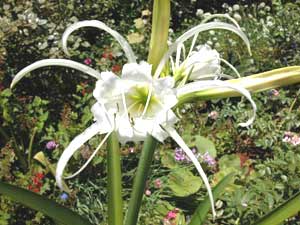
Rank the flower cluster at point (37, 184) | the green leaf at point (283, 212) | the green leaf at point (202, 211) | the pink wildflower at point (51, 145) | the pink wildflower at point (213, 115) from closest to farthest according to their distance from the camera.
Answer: the green leaf at point (283, 212) → the green leaf at point (202, 211) → the flower cluster at point (37, 184) → the pink wildflower at point (51, 145) → the pink wildflower at point (213, 115)

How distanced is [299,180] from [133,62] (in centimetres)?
138

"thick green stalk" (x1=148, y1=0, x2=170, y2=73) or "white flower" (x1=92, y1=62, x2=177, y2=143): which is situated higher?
"thick green stalk" (x1=148, y1=0, x2=170, y2=73)

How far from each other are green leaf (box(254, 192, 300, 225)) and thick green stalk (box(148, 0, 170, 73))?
0.46m

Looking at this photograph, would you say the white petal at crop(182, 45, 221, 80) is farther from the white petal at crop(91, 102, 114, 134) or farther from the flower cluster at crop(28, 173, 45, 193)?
the flower cluster at crop(28, 173, 45, 193)

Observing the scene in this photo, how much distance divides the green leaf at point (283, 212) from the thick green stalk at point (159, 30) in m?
0.46

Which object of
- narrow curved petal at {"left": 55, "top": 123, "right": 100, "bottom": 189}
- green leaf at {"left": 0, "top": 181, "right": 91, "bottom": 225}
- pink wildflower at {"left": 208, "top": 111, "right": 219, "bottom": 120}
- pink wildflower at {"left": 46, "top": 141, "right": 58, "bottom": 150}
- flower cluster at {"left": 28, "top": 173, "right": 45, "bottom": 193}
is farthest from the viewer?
pink wildflower at {"left": 208, "top": 111, "right": 219, "bottom": 120}

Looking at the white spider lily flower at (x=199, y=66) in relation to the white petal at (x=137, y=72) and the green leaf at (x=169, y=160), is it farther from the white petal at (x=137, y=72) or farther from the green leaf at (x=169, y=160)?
the green leaf at (x=169, y=160)

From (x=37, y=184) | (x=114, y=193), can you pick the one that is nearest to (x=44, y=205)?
(x=114, y=193)

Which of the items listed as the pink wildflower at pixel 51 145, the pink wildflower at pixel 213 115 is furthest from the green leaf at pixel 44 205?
the pink wildflower at pixel 213 115

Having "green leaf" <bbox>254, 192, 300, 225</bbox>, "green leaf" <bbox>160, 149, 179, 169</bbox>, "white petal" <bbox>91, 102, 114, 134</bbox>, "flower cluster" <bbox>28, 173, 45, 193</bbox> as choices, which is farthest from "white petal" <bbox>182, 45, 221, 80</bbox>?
"green leaf" <bbox>160, 149, 179, 169</bbox>

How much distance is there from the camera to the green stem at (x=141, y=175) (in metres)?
1.41

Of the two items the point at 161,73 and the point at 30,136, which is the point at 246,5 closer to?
the point at 30,136

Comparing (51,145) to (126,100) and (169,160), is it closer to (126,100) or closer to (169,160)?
(169,160)

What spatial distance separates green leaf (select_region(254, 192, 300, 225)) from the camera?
1.53m
